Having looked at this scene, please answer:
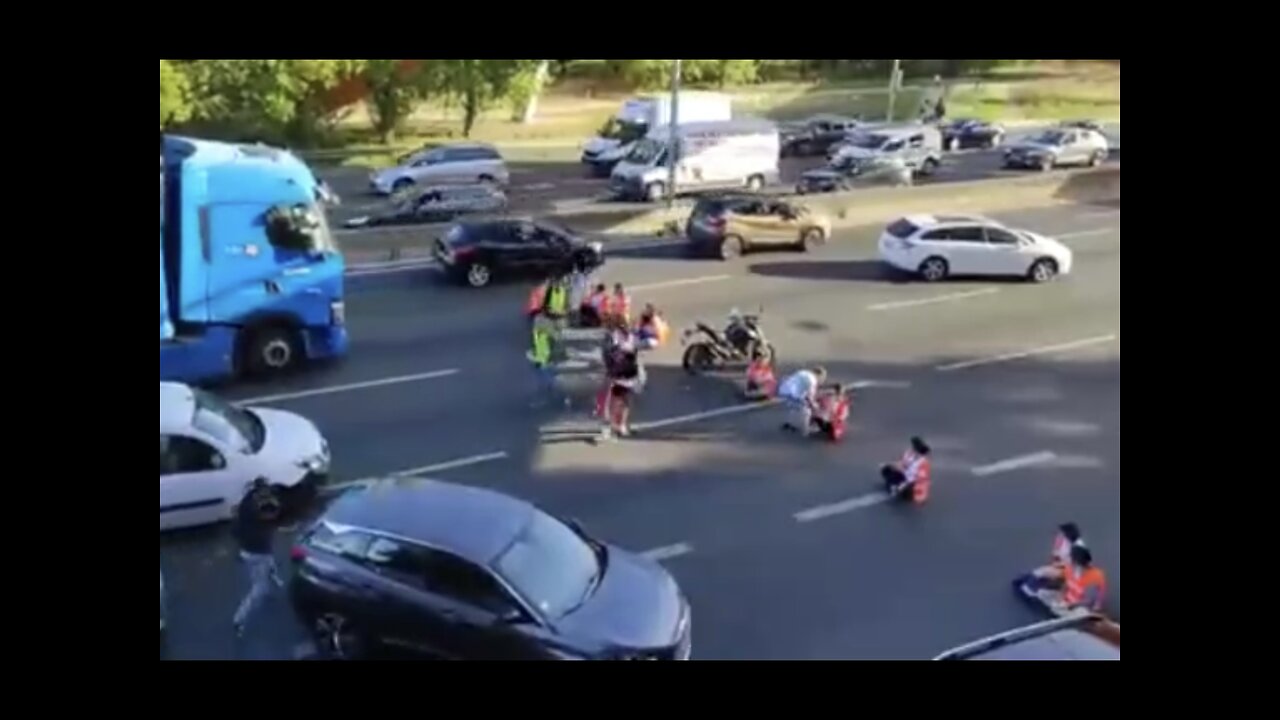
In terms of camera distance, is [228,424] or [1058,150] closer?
[228,424]

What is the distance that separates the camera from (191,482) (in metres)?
10.4

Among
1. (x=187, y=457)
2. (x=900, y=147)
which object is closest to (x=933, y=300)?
(x=187, y=457)

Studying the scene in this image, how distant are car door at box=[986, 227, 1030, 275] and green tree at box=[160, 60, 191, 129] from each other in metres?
17.2

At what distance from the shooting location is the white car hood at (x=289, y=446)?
35.3 ft

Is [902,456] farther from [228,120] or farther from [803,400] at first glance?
[228,120]

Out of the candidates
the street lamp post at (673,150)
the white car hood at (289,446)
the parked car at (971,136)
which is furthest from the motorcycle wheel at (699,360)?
Result: the parked car at (971,136)

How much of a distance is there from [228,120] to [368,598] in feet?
82.9

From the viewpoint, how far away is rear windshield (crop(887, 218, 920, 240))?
19867mm

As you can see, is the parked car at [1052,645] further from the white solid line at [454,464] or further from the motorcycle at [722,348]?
the motorcycle at [722,348]

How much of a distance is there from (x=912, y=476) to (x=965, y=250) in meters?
8.81

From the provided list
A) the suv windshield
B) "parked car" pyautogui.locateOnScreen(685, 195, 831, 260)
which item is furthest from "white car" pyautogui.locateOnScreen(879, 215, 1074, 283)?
the suv windshield

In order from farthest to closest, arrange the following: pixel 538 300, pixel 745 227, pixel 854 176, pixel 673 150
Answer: pixel 854 176
pixel 673 150
pixel 745 227
pixel 538 300

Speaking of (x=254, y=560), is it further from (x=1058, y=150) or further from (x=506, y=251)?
(x=1058, y=150)

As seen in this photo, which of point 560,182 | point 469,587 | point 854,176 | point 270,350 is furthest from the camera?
point 560,182
